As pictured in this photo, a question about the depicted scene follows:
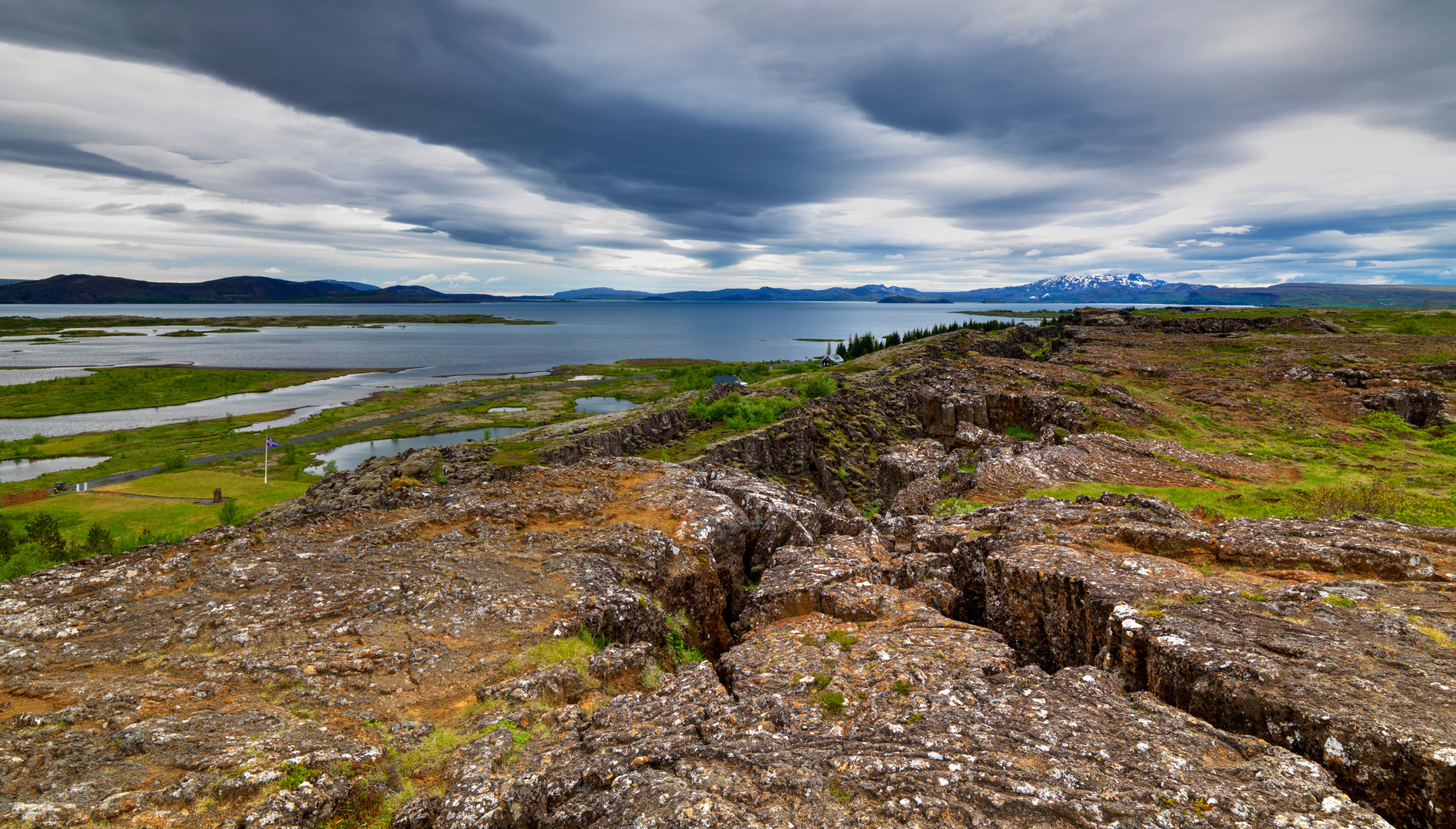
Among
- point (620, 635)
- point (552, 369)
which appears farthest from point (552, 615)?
point (552, 369)

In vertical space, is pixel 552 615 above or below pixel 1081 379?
below

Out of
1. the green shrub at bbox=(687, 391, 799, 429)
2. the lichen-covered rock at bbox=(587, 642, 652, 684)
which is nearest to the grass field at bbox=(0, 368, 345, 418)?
the green shrub at bbox=(687, 391, 799, 429)

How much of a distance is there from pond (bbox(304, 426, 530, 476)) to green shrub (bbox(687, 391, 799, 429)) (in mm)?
33096

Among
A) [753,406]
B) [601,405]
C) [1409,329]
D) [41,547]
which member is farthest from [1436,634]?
[1409,329]

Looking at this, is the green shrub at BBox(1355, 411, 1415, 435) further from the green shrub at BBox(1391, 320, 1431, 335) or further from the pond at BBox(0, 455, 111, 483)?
the pond at BBox(0, 455, 111, 483)

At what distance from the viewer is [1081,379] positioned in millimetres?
41438

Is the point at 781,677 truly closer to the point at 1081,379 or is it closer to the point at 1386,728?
the point at 1386,728

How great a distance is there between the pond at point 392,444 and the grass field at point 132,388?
212 ft

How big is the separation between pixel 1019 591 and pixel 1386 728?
244 inches

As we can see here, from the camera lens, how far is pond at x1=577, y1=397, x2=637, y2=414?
9557 cm

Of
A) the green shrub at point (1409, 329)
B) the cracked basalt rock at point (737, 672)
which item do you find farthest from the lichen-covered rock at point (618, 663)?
the green shrub at point (1409, 329)

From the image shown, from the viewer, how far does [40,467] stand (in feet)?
228

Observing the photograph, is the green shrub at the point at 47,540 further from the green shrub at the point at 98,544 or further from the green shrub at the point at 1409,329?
the green shrub at the point at 1409,329

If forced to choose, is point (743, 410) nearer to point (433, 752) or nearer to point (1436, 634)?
point (433, 752)
